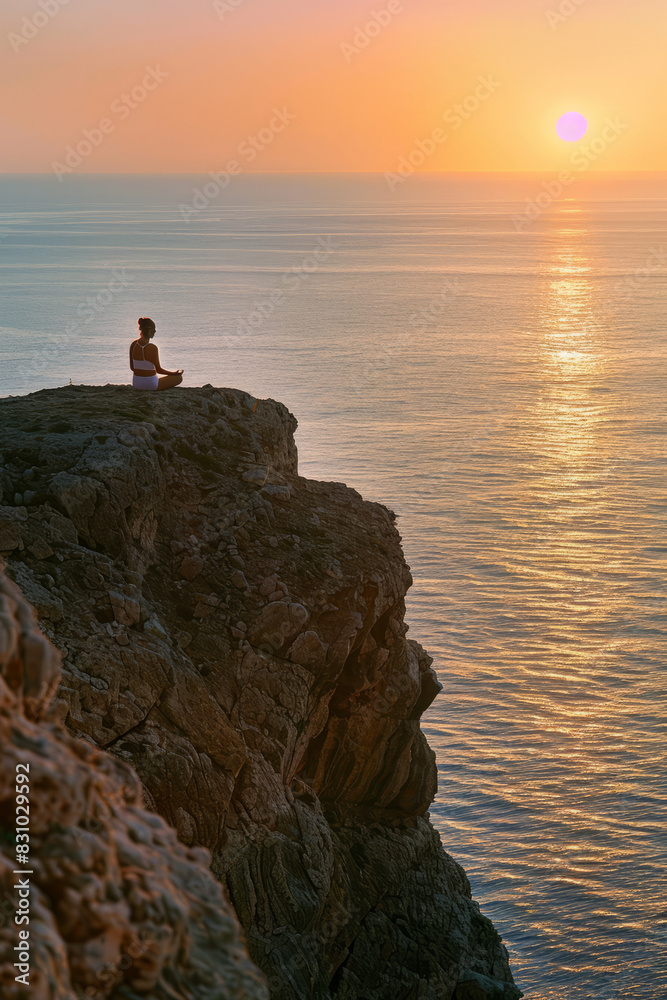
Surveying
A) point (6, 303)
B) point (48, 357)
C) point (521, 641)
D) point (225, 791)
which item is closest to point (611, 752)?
point (521, 641)

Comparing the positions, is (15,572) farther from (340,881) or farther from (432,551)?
(432,551)

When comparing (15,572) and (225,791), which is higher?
(15,572)

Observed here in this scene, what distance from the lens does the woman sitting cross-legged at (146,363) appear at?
57.1 feet

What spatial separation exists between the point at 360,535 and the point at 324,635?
2427 millimetres

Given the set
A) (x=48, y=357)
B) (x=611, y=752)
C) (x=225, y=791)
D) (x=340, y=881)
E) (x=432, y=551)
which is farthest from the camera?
(x=48, y=357)

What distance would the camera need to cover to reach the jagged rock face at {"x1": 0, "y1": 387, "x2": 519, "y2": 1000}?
11.9 metres

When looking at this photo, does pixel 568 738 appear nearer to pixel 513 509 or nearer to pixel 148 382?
pixel 513 509

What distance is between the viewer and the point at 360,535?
16.3 meters

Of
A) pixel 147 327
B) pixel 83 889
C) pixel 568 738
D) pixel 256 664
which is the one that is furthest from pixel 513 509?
pixel 83 889

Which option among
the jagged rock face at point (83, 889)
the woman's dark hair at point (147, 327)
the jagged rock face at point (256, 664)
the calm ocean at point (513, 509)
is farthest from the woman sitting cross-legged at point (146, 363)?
the calm ocean at point (513, 509)

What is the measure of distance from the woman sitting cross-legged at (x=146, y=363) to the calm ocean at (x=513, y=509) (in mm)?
17464

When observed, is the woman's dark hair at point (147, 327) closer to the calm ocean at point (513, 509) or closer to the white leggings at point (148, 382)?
the white leggings at point (148, 382)

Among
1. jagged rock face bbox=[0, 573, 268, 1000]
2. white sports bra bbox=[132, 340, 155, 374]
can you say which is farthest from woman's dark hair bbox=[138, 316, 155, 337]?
jagged rock face bbox=[0, 573, 268, 1000]

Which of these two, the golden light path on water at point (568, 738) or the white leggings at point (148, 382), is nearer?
the white leggings at point (148, 382)
